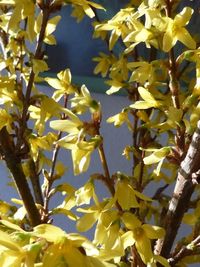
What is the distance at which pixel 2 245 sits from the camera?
472mm

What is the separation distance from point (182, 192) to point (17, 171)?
0.84ft

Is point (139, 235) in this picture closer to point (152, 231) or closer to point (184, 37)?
point (152, 231)

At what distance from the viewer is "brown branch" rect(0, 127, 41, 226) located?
77 cm

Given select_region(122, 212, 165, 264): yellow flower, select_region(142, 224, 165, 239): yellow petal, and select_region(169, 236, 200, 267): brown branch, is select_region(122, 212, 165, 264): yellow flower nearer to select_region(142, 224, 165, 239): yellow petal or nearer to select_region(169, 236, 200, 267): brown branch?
select_region(142, 224, 165, 239): yellow petal

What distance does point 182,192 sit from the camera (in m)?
0.73

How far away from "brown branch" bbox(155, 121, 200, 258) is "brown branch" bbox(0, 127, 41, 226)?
206 mm

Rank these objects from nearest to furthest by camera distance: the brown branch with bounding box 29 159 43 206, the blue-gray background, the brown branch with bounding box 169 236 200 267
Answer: the brown branch with bounding box 169 236 200 267, the brown branch with bounding box 29 159 43 206, the blue-gray background

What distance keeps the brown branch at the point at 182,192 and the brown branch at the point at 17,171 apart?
21cm

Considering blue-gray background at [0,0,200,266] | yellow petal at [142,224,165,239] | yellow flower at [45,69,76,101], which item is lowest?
blue-gray background at [0,0,200,266]

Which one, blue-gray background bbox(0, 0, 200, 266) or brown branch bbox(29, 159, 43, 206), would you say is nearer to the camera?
brown branch bbox(29, 159, 43, 206)

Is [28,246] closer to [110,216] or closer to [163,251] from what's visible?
[110,216]

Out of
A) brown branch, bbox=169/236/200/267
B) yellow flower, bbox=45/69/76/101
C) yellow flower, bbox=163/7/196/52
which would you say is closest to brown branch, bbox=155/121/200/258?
brown branch, bbox=169/236/200/267

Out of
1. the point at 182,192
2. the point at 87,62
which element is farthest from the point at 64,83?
the point at 87,62

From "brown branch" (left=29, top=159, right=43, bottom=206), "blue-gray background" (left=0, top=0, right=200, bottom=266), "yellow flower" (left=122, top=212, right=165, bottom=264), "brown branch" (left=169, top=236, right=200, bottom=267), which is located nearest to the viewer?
"yellow flower" (left=122, top=212, right=165, bottom=264)
